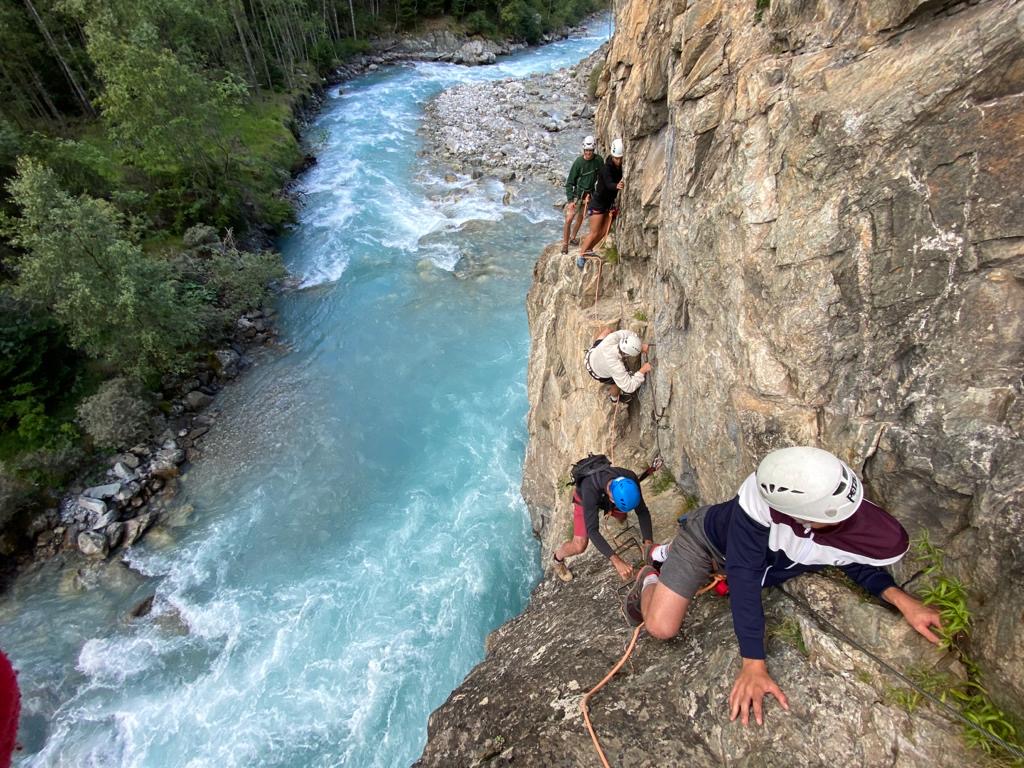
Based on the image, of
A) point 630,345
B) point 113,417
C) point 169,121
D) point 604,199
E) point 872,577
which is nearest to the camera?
point 872,577

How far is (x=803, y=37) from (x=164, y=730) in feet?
48.2

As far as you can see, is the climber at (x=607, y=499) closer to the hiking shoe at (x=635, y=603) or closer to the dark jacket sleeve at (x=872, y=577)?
the hiking shoe at (x=635, y=603)

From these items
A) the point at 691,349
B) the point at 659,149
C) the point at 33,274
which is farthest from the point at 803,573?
the point at 33,274

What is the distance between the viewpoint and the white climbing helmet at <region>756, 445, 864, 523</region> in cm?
360

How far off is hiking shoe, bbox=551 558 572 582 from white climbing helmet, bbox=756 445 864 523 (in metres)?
4.51

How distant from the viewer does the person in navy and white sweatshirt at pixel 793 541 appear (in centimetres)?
364

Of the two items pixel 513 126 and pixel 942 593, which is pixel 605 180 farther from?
pixel 513 126

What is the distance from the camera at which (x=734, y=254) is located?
5.55m

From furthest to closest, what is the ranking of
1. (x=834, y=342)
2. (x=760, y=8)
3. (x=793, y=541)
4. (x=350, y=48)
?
(x=350, y=48), (x=760, y=8), (x=834, y=342), (x=793, y=541)

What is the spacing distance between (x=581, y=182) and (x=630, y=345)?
174 inches

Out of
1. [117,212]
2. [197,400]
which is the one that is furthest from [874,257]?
[117,212]

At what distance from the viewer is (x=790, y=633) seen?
4.21 m

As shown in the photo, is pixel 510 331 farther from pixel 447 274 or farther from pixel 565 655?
pixel 565 655

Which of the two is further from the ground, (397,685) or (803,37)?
(803,37)
